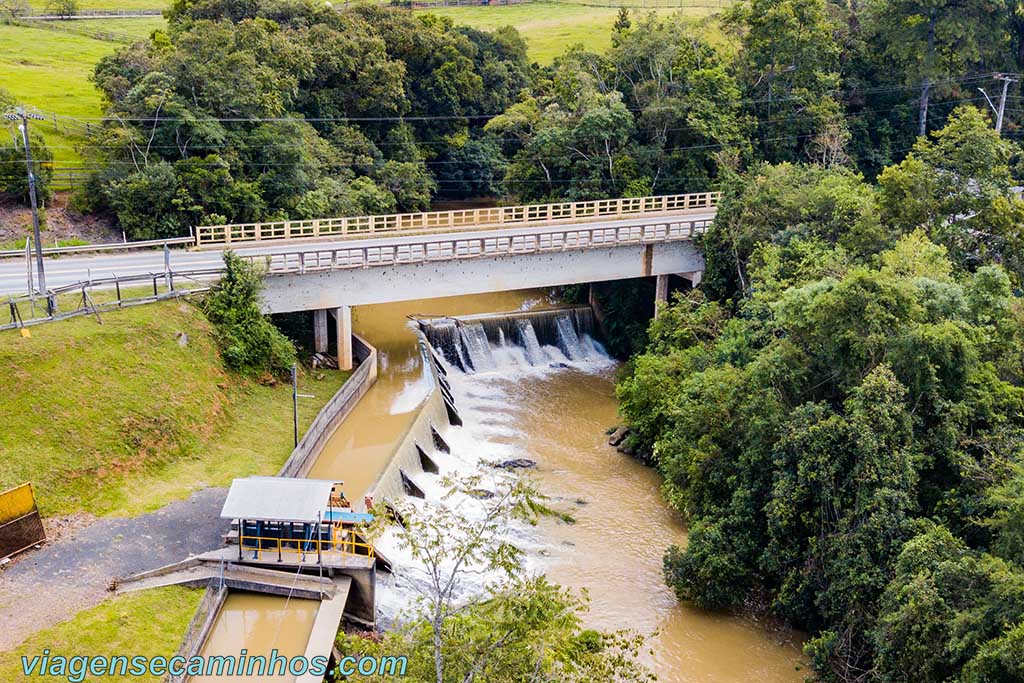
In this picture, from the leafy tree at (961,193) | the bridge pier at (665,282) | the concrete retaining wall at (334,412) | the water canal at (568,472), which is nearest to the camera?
the water canal at (568,472)

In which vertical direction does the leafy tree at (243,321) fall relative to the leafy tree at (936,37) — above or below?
below

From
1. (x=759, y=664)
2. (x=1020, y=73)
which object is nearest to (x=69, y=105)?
(x=759, y=664)

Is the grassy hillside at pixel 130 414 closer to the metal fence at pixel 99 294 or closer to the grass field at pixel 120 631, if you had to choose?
the metal fence at pixel 99 294

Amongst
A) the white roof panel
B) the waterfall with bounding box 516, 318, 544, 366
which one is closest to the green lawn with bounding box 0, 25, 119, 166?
the waterfall with bounding box 516, 318, 544, 366

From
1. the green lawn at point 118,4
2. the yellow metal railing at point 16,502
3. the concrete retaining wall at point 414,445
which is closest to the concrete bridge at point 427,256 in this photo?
the concrete retaining wall at point 414,445

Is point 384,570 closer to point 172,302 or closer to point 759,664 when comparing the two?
point 759,664
